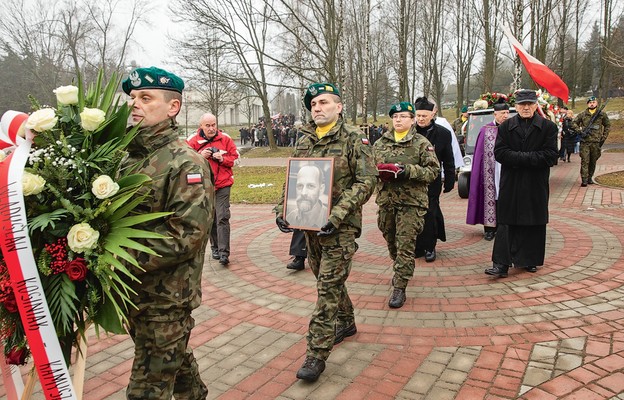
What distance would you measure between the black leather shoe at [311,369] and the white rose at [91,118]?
2.23 metres

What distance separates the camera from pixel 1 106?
1519 inches

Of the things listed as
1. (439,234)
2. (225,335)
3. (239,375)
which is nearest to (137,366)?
(239,375)

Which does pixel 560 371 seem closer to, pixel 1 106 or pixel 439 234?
pixel 439 234

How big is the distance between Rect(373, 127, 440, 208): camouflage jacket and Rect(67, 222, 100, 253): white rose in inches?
136

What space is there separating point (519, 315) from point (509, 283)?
99cm

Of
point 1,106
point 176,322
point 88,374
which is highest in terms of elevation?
point 1,106

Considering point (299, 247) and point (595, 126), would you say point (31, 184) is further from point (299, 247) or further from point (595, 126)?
point (595, 126)

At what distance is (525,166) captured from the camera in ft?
17.3

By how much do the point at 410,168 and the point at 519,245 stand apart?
6.34 feet

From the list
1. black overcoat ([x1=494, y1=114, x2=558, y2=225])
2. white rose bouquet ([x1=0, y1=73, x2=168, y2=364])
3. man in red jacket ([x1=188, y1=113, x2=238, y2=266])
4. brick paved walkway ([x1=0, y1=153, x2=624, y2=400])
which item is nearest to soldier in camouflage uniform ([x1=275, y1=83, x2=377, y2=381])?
brick paved walkway ([x1=0, y1=153, x2=624, y2=400])

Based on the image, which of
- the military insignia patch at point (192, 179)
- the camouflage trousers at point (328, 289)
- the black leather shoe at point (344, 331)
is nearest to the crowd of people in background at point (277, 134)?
the black leather shoe at point (344, 331)

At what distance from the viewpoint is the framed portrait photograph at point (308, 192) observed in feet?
11.4

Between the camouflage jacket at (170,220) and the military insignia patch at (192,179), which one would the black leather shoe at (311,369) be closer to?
the camouflage jacket at (170,220)

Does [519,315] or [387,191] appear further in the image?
[387,191]
